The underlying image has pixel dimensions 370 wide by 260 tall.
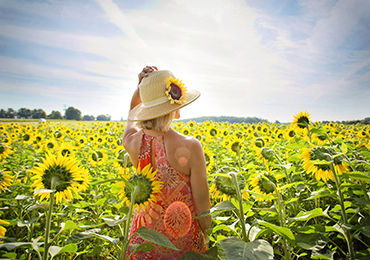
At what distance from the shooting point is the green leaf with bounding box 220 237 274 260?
3.00 feet

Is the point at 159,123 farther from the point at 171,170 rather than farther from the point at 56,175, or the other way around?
the point at 56,175

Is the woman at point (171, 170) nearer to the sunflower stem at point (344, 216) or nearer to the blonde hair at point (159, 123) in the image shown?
the blonde hair at point (159, 123)

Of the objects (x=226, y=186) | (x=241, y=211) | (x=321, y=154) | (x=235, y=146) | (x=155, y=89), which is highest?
(x=155, y=89)

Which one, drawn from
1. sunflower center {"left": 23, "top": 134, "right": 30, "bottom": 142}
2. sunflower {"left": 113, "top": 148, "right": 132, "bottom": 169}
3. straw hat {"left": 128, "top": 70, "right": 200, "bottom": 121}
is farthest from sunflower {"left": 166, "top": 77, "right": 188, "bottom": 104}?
sunflower center {"left": 23, "top": 134, "right": 30, "bottom": 142}

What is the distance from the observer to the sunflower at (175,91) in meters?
1.72

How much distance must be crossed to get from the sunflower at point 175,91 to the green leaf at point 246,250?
1.08 metres

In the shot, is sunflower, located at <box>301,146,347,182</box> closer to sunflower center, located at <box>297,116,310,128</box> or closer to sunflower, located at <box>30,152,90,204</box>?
sunflower center, located at <box>297,116,310,128</box>

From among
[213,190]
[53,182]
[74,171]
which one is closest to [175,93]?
[213,190]

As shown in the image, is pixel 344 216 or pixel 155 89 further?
pixel 155 89

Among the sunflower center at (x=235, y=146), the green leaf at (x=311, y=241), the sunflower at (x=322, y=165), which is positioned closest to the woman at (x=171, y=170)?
the green leaf at (x=311, y=241)

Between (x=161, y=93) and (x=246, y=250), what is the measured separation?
4.15 feet

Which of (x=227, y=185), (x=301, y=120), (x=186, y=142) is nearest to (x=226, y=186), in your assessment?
(x=227, y=185)

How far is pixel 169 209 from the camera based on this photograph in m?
1.75

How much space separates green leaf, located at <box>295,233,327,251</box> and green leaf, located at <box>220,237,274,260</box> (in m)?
0.47
